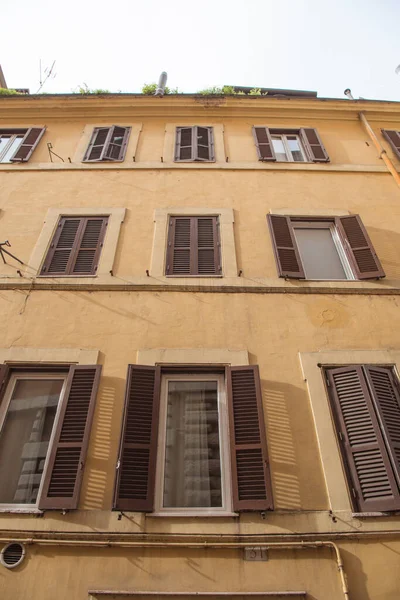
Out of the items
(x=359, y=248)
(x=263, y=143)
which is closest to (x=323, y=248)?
(x=359, y=248)

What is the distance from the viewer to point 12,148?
402 inches

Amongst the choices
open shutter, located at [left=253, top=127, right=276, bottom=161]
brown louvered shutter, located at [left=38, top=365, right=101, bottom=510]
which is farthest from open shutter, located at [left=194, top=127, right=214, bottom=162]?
brown louvered shutter, located at [left=38, top=365, right=101, bottom=510]

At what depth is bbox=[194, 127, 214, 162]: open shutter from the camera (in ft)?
31.7

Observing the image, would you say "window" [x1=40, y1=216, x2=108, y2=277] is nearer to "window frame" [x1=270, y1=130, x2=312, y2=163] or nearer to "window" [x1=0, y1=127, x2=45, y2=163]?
"window" [x1=0, y1=127, x2=45, y2=163]

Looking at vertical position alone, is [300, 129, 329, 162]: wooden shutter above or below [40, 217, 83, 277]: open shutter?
above

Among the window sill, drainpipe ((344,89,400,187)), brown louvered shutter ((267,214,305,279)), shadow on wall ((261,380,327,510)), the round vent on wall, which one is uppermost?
drainpipe ((344,89,400,187))

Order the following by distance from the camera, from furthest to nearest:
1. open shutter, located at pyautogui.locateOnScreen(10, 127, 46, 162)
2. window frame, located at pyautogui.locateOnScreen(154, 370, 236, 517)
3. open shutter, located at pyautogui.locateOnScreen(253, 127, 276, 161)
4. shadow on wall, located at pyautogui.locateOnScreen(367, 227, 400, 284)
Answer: open shutter, located at pyautogui.locateOnScreen(253, 127, 276, 161)
open shutter, located at pyautogui.locateOnScreen(10, 127, 46, 162)
shadow on wall, located at pyautogui.locateOnScreen(367, 227, 400, 284)
window frame, located at pyautogui.locateOnScreen(154, 370, 236, 517)

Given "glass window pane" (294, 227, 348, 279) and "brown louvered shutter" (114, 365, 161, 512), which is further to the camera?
"glass window pane" (294, 227, 348, 279)

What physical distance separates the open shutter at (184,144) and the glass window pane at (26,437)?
5855 mm

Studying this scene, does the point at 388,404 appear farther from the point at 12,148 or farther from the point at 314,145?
the point at 12,148

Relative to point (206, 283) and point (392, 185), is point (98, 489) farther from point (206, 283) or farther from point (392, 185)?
point (392, 185)

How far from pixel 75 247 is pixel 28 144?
3966 millimetres

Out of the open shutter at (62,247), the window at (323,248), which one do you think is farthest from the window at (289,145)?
the open shutter at (62,247)

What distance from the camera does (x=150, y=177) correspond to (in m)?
8.99
